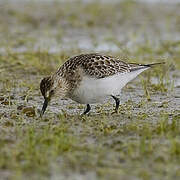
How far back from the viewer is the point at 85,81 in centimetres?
796

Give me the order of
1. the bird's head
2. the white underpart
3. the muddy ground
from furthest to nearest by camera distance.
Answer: the bird's head
the white underpart
the muddy ground

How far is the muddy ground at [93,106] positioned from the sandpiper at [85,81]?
316 mm

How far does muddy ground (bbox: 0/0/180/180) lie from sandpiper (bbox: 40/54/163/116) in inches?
12.4

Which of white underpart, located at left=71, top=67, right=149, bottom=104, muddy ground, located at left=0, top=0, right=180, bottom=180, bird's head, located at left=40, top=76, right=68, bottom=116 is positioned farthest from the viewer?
bird's head, located at left=40, top=76, right=68, bottom=116

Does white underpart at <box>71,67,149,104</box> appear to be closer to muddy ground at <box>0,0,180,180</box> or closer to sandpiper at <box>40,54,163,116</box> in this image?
sandpiper at <box>40,54,163,116</box>

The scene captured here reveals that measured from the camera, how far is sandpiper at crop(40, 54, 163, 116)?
26.1 feet

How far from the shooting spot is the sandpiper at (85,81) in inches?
313

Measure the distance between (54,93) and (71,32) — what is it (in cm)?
704

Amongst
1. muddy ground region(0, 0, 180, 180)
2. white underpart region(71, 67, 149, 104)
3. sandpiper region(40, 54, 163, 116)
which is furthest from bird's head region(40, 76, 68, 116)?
muddy ground region(0, 0, 180, 180)

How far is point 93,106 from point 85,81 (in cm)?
142

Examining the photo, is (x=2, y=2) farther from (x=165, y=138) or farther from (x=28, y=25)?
(x=165, y=138)

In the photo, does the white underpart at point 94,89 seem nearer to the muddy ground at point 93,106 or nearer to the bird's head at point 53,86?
the bird's head at point 53,86

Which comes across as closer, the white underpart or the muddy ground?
the muddy ground

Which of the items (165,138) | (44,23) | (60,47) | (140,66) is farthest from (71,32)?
(165,138)
